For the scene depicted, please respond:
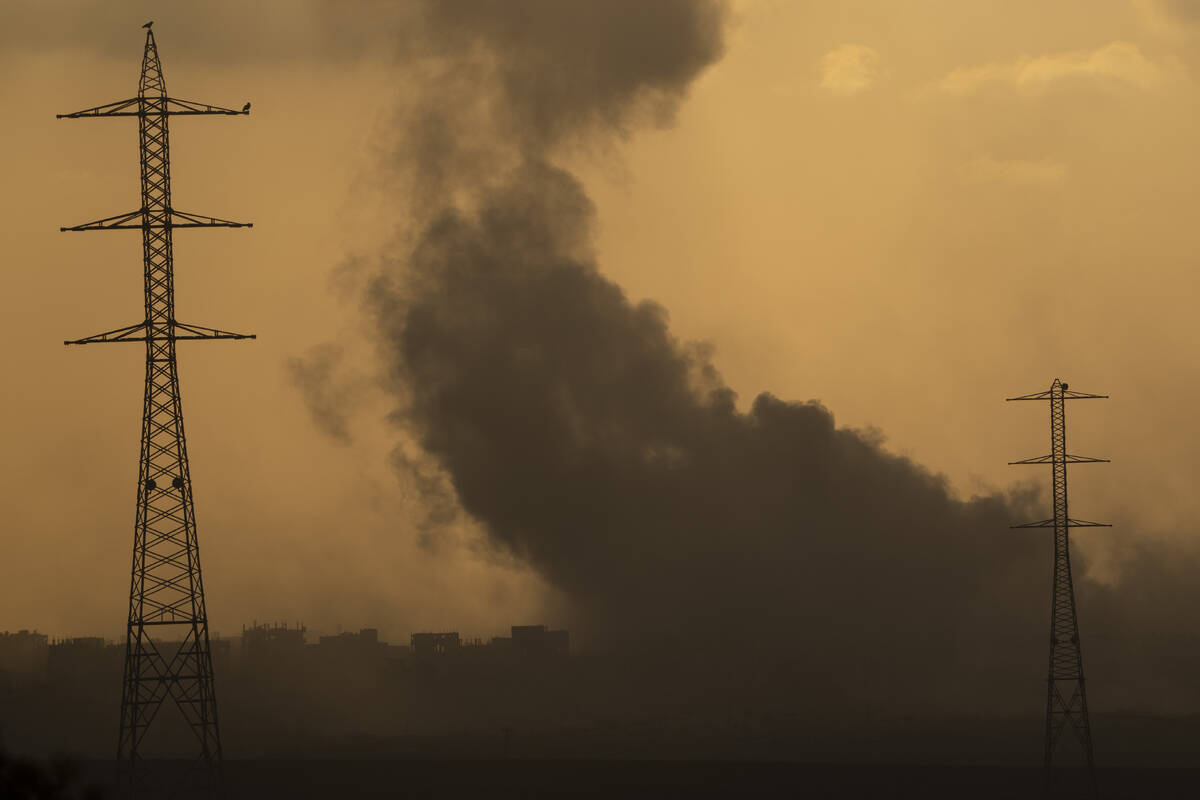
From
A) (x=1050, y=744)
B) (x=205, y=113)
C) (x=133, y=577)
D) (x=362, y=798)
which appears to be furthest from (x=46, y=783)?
(x=362, y=798)

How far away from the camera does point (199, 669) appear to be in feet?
340

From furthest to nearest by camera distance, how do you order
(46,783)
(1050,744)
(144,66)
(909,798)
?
1. (909,798)
2. (1050,744)
3. (144,66)
4. (46,783)

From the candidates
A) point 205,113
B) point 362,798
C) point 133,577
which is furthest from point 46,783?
point 362,798

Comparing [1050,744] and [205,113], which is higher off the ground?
[205,113]

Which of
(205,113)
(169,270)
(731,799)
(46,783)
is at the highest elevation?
(205,113)

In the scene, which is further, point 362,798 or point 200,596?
point 362,798

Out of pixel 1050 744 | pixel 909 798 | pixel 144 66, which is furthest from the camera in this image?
pixel 909 798

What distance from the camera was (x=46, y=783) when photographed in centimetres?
4362

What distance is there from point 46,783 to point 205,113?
68.4 metres

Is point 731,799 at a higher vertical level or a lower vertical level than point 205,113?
lower

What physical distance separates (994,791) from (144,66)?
13215 cm

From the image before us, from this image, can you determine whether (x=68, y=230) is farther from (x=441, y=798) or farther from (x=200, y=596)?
(x=441, y=798)

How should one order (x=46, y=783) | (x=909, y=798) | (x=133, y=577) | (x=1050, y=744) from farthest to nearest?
(x=909, y=798), (x=1050, y=744), (x=133, y=577), (x=46, y=783)

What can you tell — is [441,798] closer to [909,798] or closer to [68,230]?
[909,798]
